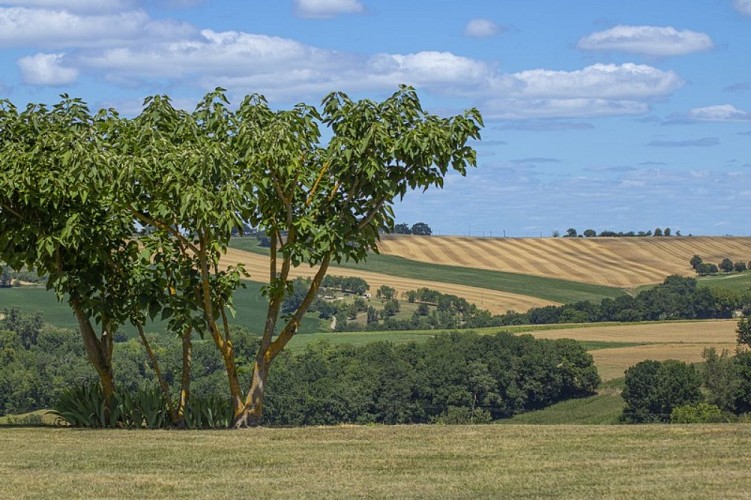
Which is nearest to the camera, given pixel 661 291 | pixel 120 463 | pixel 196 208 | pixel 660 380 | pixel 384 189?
pixel 120 463

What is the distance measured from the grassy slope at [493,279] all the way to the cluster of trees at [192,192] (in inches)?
4067

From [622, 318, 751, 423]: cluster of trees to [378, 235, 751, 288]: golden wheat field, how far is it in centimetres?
5079

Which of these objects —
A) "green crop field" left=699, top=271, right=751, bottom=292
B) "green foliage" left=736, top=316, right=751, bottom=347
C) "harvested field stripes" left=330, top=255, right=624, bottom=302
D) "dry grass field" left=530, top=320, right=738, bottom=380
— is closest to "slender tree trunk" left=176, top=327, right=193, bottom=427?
"dry grass field" left=530, top=320, right=738, bottom=380

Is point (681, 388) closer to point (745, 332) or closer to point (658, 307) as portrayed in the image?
point (745, 332)

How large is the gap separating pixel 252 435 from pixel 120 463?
4.14 metres

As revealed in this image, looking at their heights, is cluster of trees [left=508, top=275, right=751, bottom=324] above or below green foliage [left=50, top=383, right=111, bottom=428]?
above

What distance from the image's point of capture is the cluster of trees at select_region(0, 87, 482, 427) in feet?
68.5

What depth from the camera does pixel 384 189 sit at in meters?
21.7

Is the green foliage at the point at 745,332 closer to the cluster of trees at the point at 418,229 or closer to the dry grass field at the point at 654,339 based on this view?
the dry grass field at the point at 654,339

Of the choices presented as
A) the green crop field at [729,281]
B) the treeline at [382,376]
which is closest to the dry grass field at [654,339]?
the treeline at [382,376]

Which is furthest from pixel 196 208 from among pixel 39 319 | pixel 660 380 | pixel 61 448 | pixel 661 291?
pixel 661 291

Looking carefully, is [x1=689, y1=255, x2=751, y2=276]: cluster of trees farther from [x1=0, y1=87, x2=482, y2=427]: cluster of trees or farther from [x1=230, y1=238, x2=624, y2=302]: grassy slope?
[x1=0, y1=87, x2=482, y2=427]: cluster of trees

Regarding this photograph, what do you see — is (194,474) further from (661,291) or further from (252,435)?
(661,291)

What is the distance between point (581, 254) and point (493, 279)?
62.6ft
